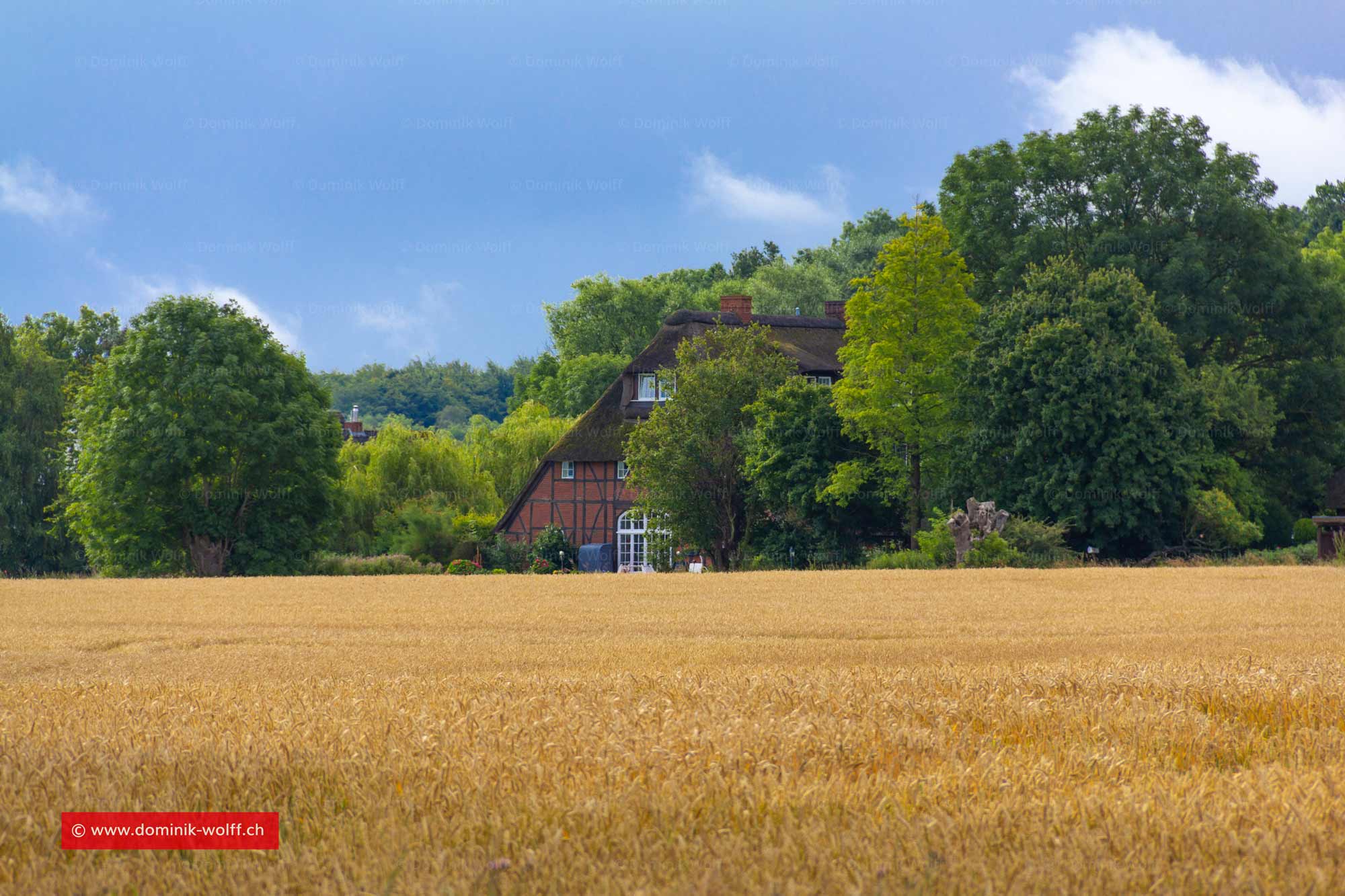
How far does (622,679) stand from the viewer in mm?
7277

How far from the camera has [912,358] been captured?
131ft

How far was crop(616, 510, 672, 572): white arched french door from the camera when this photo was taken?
51781 millimetres

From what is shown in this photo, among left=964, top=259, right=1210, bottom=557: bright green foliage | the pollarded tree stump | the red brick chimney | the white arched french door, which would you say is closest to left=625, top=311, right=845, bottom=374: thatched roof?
the red brick chimney

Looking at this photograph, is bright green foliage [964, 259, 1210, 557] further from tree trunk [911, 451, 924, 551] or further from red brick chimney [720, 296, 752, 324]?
red brick chimney [720, 296, 752, 324]

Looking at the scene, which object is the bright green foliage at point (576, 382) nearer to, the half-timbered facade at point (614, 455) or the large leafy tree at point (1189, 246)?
the half-timbered facade at point (614, 455)

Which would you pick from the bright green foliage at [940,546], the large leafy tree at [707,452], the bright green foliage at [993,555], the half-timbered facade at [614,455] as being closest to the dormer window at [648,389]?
Result: the half-timbered facade at [614,455]

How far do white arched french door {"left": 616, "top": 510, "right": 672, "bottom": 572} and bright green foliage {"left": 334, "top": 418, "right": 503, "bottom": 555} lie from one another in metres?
7.41

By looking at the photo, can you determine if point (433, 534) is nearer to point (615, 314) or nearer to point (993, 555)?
point (993, 555)

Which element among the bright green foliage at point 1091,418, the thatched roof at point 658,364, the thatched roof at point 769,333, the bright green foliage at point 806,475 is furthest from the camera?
the thatched roof at point 769,333

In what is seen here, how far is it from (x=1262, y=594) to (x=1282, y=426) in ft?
95.1

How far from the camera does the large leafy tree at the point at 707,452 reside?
44.9 meters

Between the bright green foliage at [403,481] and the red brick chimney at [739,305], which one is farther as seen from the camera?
the bright green foliage at [403,481]

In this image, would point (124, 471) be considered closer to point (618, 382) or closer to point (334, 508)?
point (334, 508)

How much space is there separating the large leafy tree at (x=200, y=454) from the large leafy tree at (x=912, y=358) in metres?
18.9
